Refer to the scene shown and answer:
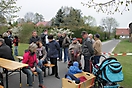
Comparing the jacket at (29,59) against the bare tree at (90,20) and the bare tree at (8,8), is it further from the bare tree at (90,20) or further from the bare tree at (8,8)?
the bare tree at (90,20)

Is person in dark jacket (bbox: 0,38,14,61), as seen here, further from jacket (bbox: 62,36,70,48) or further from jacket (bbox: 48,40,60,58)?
jacket (bbox: 62,36,70,48)

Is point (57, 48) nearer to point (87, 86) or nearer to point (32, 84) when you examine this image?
point (32, 84)

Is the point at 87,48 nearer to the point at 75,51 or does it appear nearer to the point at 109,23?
the point at 75,51

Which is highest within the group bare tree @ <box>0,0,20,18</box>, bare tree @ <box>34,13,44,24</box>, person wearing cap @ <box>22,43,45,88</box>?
bare tree @ <box>34,13,44,24</box>

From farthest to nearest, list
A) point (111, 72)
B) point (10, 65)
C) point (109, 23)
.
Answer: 1. point (109, 23)
2. point (10, 65)
3. point (111, 72)

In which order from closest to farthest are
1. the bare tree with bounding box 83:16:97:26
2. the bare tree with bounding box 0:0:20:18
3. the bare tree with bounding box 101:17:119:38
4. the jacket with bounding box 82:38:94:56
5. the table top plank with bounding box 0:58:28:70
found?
the table top plank with bounding box 0:58:28:70 → the jacket with bounding box 82:38:94:56 → the bare tree with bounding box 0:0:20:18 → the bare tree with bounding box 83:16:97:26 → the bare tree with bounding box 101:17:119:38

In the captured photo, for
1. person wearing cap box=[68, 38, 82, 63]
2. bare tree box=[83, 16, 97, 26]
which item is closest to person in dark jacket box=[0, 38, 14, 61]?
person wearing cap box=[68, 38, 82, 63]

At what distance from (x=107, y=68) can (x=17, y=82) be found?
10.9 feet

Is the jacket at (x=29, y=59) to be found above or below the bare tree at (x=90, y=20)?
below

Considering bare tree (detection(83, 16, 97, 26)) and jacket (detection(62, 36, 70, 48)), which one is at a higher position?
bare tree (detection(83, 16, 97, 26))

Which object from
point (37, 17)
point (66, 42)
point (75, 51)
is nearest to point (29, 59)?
point (75, 51)

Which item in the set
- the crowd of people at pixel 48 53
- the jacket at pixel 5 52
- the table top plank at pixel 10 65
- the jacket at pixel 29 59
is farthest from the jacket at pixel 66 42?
the table top plank at pixel 10 65

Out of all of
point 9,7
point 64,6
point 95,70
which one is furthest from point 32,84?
point 64,6

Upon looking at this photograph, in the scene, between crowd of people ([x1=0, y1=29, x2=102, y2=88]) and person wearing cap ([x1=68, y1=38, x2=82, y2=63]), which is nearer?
crowd of people ([x1=0, y1=29, x2=102, y2=88])
